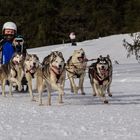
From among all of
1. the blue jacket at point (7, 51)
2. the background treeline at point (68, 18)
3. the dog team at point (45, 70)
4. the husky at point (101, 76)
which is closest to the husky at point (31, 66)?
the dog team at point (45, 70)

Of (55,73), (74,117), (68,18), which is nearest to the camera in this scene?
(74,117)

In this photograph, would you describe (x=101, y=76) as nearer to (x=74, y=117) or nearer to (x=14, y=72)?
(x=14, y=72)

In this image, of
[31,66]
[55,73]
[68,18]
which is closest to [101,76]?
[55,73]

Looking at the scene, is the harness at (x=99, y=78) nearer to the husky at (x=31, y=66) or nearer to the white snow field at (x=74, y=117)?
the white snow field at (x=74, y=117)

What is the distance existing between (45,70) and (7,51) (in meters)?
3.26

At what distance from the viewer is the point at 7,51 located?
14672 millimetres

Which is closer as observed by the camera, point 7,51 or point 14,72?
point 14,72

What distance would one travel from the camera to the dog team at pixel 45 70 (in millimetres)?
11402

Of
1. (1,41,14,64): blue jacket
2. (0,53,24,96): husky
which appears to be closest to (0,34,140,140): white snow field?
(0,53,24,96): husky

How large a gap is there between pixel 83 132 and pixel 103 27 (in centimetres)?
3577

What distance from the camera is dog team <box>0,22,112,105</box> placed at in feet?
37.4

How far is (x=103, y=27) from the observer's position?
43375 millimetres

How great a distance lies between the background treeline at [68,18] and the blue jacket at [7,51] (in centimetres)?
2824

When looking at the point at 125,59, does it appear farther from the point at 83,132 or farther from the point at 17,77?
the point at 83,132
